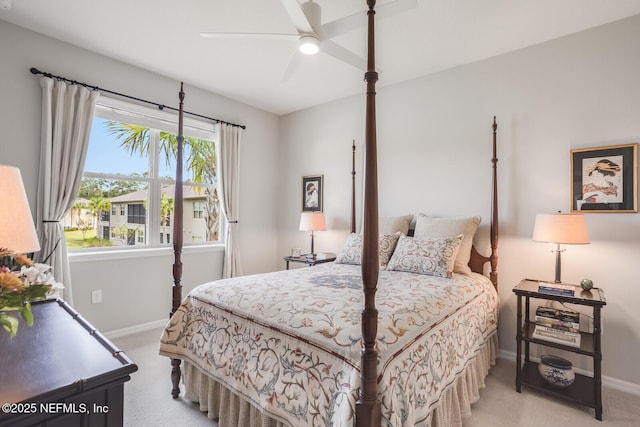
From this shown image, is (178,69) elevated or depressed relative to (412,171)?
elevated

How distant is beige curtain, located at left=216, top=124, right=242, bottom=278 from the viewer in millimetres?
3990

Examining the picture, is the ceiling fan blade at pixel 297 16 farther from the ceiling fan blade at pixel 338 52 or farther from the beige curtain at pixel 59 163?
the beige curtain at pixel 59 163

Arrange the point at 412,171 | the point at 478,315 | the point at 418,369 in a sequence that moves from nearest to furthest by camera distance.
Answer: the point at 418,369, the point at 478,315, the point at 412,171

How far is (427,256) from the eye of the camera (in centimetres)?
258

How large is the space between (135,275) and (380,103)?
10.8 ft

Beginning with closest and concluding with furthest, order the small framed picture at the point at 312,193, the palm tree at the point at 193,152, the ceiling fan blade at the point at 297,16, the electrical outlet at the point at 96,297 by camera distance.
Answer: the ceiling fan blade at the point at 297,16 < the electrical outlet at the point at 96,297 < the palm tree at the point at 193,152 < the small framed picture at the point at 312,193

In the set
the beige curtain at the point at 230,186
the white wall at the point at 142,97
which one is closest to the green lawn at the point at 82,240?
the white wall at the point at 142,97

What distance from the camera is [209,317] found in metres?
1.92

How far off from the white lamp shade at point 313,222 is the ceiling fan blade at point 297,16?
89.7 inches

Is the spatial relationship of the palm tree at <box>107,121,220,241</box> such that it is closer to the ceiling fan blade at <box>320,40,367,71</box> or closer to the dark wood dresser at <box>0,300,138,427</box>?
the ceiling fan blade at <box>320,40,367,71</box>

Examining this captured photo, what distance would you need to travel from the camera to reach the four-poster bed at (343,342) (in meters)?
1.21

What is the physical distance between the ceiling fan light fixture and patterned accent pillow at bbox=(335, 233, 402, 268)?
65.5 inches

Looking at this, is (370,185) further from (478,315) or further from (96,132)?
(96,132)

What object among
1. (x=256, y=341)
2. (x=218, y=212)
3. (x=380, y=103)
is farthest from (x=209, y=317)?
(x=380, y=103)
